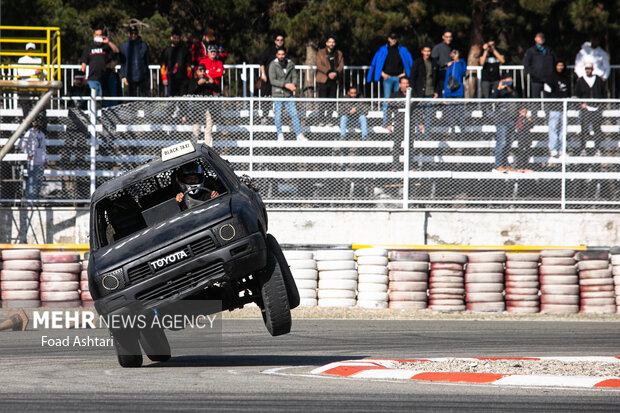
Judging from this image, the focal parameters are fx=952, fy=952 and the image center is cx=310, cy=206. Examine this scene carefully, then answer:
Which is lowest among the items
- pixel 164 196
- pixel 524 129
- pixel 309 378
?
pixel 309 378

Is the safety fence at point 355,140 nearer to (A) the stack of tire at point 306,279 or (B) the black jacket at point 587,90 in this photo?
(B) the black jacket at point 587,90

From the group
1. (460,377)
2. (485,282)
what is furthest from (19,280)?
(460,377)

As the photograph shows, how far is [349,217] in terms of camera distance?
55.0 feet

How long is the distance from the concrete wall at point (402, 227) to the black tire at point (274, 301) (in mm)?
8391

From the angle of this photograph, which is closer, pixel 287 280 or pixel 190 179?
pixel 287 280

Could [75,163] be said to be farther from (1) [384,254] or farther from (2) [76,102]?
(1) [384,254]

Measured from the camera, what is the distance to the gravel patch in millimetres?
8242

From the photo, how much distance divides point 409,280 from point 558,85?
6.17 metres

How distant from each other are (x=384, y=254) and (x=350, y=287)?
70 cm

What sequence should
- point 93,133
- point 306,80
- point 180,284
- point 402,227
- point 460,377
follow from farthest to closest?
point 306,80 → point 402,227 → point 93,133 → point 180,284 → point 460,377

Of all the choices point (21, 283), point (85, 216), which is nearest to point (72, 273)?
point (21, 283)

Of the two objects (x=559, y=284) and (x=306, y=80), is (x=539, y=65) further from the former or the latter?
(x=559, y=284)

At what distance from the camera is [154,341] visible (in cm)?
901

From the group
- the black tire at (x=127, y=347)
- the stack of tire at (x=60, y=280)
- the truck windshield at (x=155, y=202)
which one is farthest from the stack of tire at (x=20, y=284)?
the black tire at (x=127, y=347)
